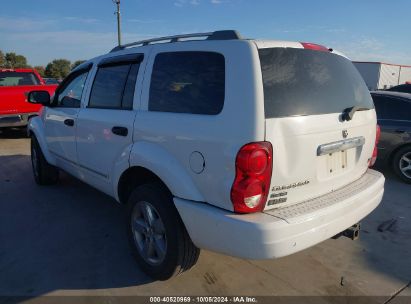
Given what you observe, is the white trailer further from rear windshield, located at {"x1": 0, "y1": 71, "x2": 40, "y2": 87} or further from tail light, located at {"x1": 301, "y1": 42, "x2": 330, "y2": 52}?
tail light, located at {"x1": 301, "y1": 42, "x2": 330, "y2": 52}

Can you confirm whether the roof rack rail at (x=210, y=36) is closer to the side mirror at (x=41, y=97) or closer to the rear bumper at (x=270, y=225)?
the rear bumper at (x=270, y=225)

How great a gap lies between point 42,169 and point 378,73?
34838mm

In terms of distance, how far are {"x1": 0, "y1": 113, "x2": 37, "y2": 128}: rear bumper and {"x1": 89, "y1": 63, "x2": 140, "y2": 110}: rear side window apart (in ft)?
19.8

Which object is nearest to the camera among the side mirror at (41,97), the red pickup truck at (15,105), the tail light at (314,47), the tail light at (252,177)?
the tail light at (252,177)

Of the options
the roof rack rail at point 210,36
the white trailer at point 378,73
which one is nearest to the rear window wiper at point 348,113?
the roof rack rail at point 210,36

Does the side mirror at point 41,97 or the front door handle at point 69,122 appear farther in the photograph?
the side mirror at point 41,97

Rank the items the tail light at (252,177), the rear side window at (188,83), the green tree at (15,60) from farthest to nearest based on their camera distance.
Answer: the green tree at (15,60) → the rear side window at (188,83) → the tail light at (252,177)

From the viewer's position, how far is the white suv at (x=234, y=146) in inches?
90.7

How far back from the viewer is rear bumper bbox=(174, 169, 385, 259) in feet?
7.43

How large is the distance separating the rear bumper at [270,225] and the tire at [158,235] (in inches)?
6.9

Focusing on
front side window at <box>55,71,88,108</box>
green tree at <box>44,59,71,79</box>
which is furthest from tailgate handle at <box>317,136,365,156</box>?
green tree at <box>44,59,71,79</box>

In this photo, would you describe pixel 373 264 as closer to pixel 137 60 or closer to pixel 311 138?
pixel 311 138

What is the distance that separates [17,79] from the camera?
955cm

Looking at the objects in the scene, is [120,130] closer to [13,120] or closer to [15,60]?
[13,120]
